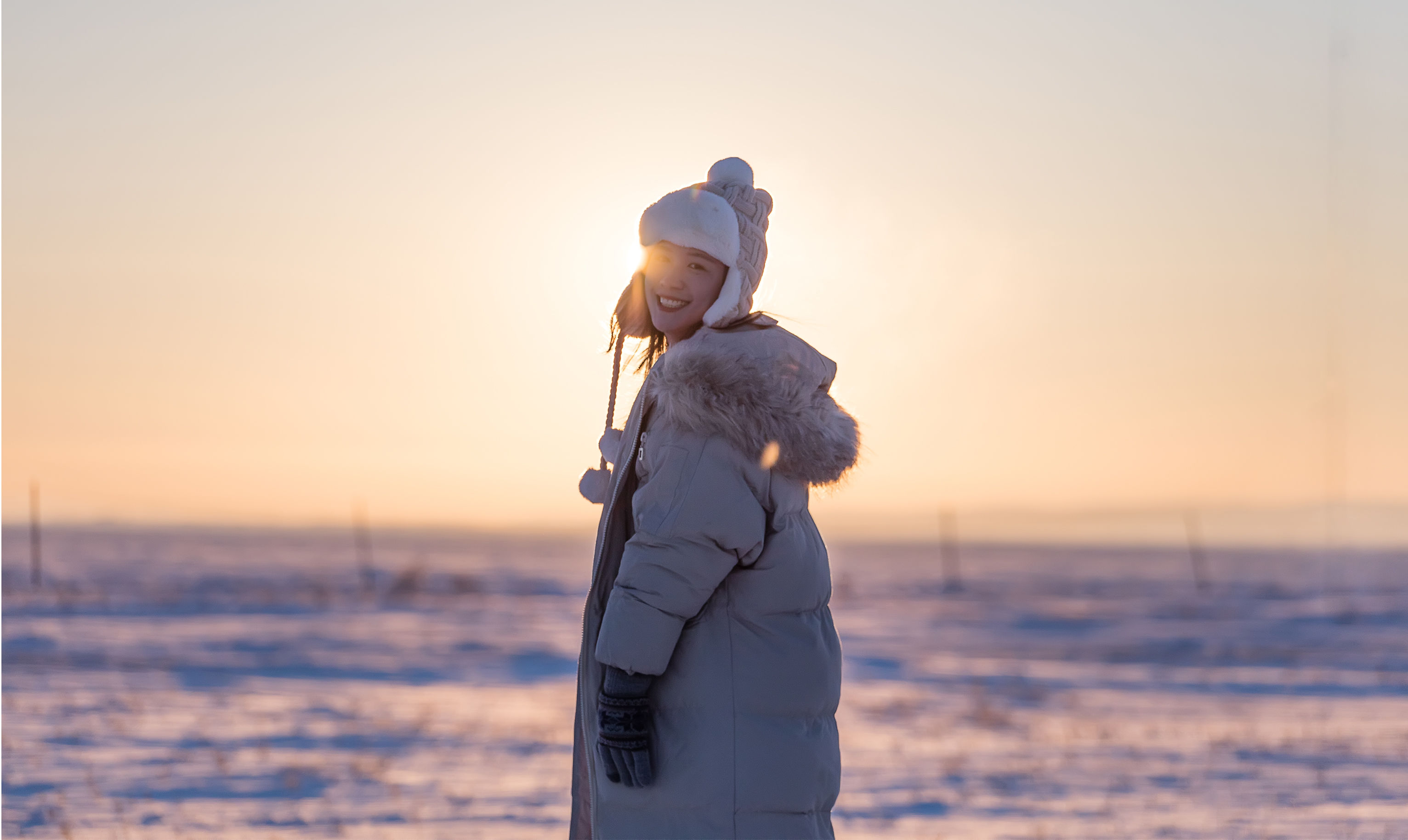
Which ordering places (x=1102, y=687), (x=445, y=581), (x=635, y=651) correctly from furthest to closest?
1. (x=445, y=581)
2. (x=1102, y=687)
3. (x=635, y=651)

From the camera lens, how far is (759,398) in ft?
6.89

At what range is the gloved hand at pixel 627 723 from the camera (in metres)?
2.03

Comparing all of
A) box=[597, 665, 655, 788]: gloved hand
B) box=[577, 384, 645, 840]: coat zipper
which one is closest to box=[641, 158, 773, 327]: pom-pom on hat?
box=[577, 384, 645, 840]: coat zipper

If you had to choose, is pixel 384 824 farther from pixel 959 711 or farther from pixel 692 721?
pixel 959 711

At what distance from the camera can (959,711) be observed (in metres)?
8.83

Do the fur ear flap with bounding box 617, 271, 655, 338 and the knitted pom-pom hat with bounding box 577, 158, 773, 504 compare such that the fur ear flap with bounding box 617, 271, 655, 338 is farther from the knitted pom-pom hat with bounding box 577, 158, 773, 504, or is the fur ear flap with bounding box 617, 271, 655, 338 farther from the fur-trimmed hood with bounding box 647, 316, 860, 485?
the fur-trimmed hood with bounding box 647, 316, 860, 485

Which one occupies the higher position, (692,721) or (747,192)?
(747,192)

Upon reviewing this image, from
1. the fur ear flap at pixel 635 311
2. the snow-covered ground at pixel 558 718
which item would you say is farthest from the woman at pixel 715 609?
the snow-covered ground at pixel 558 718

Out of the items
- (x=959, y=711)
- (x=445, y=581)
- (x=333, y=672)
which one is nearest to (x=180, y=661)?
(x=333, y=672)

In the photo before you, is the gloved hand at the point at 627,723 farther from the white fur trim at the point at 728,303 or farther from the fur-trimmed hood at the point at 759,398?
the white fur trim at the point at 728,303

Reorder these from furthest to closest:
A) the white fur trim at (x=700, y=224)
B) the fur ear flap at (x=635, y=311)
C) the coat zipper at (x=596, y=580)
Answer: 1. the fur ear flap at (x=635, y=311)
2. the white fur trim at (x=700, y=224)
3. the coat zipper at (x=596, y=580)

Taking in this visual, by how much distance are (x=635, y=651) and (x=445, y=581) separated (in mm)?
27115

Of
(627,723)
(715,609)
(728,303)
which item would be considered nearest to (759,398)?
(728,303)

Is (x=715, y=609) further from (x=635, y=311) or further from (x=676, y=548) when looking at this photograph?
(x=635, y=311)
